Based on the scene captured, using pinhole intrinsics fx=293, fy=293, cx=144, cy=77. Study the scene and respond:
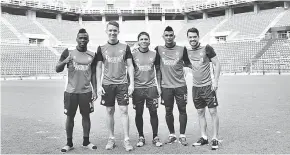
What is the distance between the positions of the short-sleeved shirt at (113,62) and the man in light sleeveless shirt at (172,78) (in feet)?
2.43

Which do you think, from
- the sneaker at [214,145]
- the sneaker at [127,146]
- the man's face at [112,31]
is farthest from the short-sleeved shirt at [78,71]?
the sneaker at [214,145]

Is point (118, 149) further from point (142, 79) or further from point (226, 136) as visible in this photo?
point (226, 136)

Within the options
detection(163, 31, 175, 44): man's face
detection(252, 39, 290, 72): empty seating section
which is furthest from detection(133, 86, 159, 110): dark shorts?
detection(252, 39, 290, 72): empty seating section

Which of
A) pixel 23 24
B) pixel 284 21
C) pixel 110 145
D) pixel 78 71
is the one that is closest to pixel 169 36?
pixel 78 71

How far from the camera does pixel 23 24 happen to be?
42.8 metres

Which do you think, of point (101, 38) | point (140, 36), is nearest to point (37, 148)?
point (140, 36)

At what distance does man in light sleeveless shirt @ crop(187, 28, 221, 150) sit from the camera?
4977 mm

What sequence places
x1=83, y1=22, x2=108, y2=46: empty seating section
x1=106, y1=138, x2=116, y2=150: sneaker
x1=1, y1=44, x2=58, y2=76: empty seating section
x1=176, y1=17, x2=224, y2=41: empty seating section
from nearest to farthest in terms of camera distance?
x1=106, y1=138, x2=116, y2=150: sneaker
x1=1, y1=44, x2=58, y2=76: empty seating section
x1=176, y1=17, x2=224, y2=41: empty seating section
x1=83, y1=22, x2=108, y2=46: empty seating section

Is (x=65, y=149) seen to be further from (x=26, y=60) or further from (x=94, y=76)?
(x=26, y=60)

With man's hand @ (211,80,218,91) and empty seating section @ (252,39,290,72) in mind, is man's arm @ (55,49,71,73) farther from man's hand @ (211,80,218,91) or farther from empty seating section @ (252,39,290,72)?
empty seating section @ (252,39,290,72)

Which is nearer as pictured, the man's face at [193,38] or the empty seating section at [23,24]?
the man's face at [193,38]

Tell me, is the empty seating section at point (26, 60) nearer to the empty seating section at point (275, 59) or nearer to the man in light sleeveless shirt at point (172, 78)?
the empty seating section at point (275, 59)

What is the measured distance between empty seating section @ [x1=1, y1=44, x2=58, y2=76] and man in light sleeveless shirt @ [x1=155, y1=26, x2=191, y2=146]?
1047 inches

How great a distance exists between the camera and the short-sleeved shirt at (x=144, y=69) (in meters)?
5.18
